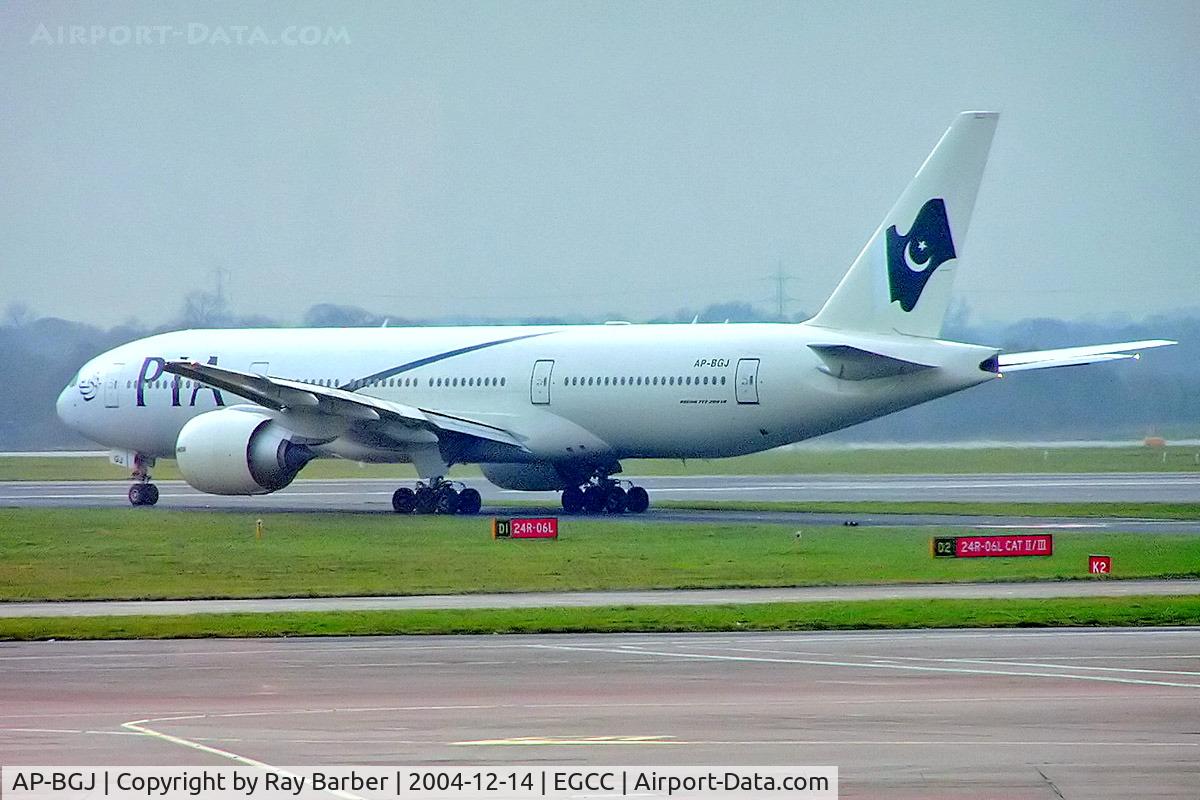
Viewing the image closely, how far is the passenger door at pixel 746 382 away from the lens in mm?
43812

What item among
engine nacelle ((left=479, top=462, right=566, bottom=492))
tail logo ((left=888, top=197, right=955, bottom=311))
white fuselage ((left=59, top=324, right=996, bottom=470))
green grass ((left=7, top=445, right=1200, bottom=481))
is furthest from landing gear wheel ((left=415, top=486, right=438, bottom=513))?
green grass ((left=7, top=445, right=1200, bottom=481))

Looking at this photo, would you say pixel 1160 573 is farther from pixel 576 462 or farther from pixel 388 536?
pixel 576 462

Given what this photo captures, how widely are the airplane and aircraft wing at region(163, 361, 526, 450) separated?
0.07 metres

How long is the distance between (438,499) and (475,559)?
1182 centimetres

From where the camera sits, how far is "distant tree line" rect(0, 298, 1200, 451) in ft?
245

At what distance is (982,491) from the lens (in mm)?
54281

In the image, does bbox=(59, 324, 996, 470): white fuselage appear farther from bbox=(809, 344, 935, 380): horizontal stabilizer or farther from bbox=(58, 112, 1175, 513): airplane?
bbox=(809, 344, 935, 380): horizontal stabilizer

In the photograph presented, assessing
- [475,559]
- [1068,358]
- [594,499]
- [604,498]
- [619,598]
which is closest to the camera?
[619,598]

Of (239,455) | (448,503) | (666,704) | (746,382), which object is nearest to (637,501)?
(448,503)

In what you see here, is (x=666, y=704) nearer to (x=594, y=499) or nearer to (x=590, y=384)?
(x=590, y=384)

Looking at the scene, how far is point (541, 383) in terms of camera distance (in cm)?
4675

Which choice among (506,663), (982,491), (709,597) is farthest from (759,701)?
(982,491)

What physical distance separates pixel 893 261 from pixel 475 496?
11523 millimetres

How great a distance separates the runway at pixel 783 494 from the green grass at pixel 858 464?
2690 millimetres
